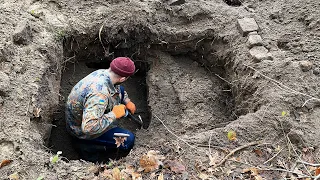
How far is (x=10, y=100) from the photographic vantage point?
150 inches

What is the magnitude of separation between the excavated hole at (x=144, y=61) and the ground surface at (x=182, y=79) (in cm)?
2

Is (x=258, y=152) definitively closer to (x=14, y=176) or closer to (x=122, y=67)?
(x=122, y=67)

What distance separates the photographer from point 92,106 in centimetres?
390

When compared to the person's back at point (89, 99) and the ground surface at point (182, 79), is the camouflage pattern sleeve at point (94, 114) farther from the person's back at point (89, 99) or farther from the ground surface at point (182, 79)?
the ground surface at point (182, 79)

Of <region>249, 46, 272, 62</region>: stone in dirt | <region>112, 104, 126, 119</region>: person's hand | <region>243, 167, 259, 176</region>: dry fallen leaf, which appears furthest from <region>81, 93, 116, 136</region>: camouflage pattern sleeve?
<region>249, 46, 272, 62</region>: stone in dirt

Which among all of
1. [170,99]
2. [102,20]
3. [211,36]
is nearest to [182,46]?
[211,36]

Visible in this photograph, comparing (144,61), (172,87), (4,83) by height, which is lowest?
(172,87)

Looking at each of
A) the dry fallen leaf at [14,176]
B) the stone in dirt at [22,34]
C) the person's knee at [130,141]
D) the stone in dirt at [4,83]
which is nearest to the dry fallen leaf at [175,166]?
the person's knee at [130,141]

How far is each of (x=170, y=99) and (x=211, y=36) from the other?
45.2 inches

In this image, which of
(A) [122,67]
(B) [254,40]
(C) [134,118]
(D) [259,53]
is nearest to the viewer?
(A) [122,67]

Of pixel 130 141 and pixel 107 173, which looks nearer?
pixel 107 173

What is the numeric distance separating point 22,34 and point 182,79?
7.62ft

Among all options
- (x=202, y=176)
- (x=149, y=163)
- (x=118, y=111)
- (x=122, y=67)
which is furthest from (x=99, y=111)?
(x=202, y=176)

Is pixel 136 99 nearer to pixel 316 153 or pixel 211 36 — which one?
pixel 211 36
